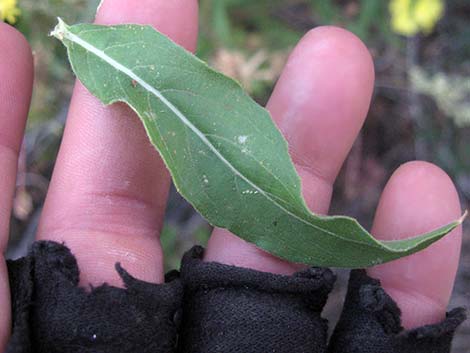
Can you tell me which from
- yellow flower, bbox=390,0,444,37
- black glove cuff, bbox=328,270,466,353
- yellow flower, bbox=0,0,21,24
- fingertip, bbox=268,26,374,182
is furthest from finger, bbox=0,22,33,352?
yellow flower, bbox=390,0,444,37

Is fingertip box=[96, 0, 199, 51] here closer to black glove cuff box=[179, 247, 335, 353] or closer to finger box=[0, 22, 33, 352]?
finger box=[0, 22, 33, 352]

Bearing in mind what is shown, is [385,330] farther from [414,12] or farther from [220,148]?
[414,12]

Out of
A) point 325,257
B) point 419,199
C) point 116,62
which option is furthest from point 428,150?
point 116,62

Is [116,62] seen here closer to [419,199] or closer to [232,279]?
[232,279]

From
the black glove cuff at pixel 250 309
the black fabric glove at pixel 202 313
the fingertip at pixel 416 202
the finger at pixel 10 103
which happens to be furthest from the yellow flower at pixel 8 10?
the fingertip at pixel 416 202

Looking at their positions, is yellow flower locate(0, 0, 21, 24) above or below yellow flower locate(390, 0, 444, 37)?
above
